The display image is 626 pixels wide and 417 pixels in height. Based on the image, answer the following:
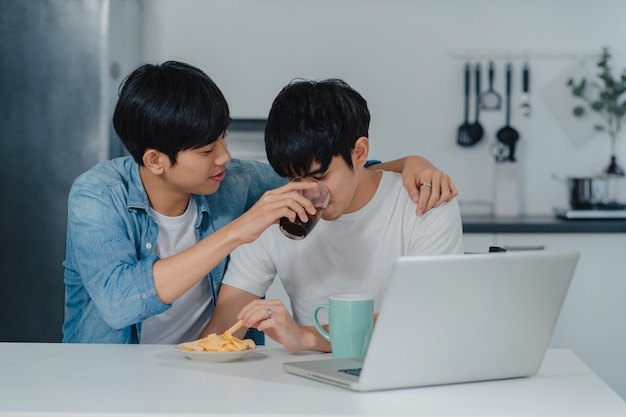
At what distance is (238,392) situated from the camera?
3.95ft

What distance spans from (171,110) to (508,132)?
2.26 meters

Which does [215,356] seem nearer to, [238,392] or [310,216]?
[238,392]

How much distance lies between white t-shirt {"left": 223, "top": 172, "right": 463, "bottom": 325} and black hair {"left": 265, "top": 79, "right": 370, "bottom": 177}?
18 cm

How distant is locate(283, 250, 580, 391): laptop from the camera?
45.3 inches

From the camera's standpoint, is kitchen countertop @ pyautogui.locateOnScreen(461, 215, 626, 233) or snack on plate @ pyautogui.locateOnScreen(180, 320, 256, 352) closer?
snack on plate @ pyautogui.locateOnScreen(180, 320, 256, 352)

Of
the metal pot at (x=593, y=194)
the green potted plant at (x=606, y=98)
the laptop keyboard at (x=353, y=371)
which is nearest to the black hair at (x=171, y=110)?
the laptop keyboard at (x=353, y=371)

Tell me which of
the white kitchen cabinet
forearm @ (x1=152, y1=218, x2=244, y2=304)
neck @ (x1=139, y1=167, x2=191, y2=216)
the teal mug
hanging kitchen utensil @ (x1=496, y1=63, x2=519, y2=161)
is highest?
hanging kitchen utensil @ (x1=496, y1=63, x2=519, y2=161)

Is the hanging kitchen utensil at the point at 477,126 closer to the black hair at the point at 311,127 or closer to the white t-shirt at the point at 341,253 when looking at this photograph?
the white t-shirt at the point at 341,253

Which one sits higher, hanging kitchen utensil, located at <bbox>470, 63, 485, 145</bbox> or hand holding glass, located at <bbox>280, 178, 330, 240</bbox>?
hanging kitchen utensil, located at <bbox>470, 63, 485, 145</bbox>

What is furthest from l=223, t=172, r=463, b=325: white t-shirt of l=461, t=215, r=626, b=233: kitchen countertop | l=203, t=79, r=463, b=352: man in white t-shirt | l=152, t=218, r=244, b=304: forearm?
l=461, t=215, r=626, b=233: kitchen countertop

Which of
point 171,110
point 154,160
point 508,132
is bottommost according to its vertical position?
point 154,160

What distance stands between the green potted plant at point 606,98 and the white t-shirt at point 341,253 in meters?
2.02

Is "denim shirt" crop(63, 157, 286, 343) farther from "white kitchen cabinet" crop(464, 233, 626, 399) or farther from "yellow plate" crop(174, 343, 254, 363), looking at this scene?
"white kitchen cabinet" crop(464, 233, 626, 399)

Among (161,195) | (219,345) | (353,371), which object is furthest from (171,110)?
(353,371)
